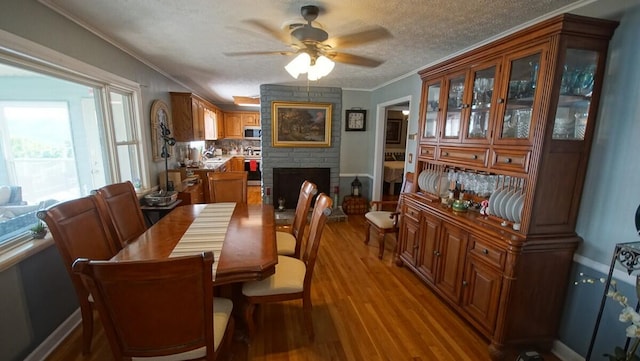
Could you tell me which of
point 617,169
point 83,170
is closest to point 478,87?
point 617,169

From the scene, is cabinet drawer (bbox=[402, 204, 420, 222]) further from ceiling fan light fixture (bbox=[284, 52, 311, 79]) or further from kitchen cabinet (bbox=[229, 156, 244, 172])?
kitchen cabinet (bbox=[229, 156, 244, 172])

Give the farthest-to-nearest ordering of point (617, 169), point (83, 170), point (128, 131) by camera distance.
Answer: point (128, 131) → point (83, 170) → point (617, 169)

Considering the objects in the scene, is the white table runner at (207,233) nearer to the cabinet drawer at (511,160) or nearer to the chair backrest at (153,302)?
the chair backrest at (153,302)

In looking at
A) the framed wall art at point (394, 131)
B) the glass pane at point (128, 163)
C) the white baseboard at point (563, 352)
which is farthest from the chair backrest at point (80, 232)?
the framed wall art at point (394, 131)

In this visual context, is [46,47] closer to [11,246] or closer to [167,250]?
[11,246]

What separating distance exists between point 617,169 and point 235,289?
2501 millimetres

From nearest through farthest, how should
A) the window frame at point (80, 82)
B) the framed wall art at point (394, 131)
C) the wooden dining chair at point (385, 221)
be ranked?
the window frame at point (80, 82)
the wooden dining chair at point (385, 221)
the framed wall art at point (394, 131)

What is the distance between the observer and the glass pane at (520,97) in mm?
1697

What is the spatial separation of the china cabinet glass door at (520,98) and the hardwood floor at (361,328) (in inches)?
58.7

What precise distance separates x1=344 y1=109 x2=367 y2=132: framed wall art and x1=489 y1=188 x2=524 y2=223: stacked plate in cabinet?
3.10 m

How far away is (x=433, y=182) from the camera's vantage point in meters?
2.71

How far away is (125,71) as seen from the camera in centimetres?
278

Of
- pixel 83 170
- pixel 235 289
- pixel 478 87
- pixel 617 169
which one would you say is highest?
pixel 478 87

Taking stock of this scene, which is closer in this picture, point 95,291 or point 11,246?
point 95,291
